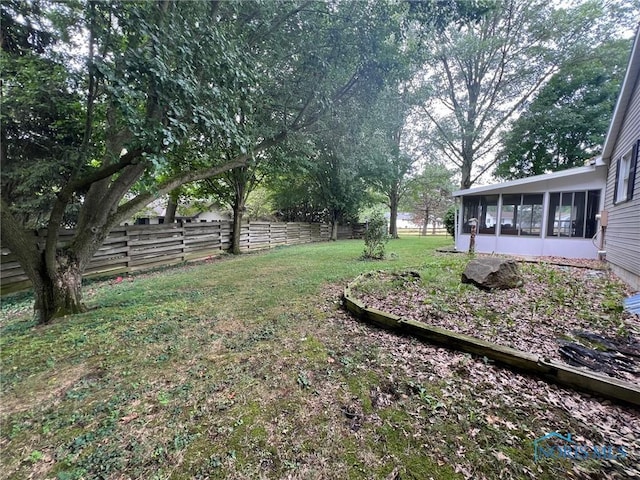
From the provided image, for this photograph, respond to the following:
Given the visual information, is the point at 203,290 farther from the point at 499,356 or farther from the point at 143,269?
the point at 499,356

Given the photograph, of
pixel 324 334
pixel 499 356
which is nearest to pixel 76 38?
pixel 324 334

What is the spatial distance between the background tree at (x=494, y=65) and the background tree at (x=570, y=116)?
2.02ft

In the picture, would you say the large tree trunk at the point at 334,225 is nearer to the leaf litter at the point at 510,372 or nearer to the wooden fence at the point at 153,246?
the wooden fence at the point at 153,246

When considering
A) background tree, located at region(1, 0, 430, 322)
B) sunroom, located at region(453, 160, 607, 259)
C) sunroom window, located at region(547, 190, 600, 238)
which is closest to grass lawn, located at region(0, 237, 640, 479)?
background tree, located at region(1, 0, 430, 322)

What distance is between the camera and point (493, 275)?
15.1ft

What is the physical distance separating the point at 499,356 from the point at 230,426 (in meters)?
2.32

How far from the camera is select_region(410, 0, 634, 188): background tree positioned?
12180mm

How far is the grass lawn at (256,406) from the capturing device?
4.88 feet

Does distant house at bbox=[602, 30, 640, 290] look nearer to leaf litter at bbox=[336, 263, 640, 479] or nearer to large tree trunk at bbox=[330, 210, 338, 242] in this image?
leaf litter at bbox=[336, 263, 640, 479]

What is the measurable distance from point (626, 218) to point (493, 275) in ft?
11.9

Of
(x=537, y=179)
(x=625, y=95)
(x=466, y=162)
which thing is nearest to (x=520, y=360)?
(x=625, y=95)

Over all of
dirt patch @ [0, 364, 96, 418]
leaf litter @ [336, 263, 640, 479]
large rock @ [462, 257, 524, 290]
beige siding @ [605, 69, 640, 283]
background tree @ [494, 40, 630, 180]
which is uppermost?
background tree @ [494, 40, 630, 180]

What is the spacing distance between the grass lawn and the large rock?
2.58m

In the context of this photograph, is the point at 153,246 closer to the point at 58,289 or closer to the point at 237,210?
the point at 237,210
